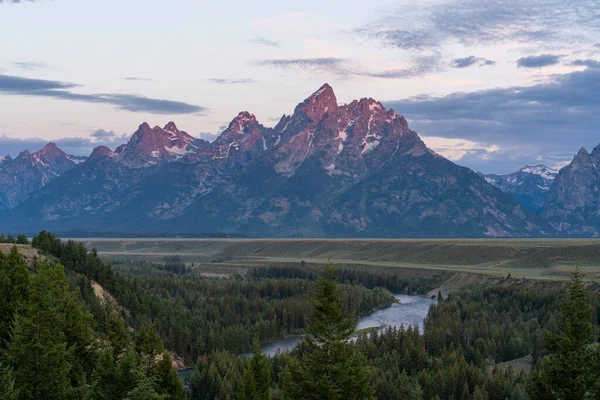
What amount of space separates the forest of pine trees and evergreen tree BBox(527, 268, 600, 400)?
3.5 inches

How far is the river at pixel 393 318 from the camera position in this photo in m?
Answer: 137

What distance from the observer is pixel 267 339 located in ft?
465

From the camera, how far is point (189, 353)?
4882 inches

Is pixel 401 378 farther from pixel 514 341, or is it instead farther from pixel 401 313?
pixel 401 313

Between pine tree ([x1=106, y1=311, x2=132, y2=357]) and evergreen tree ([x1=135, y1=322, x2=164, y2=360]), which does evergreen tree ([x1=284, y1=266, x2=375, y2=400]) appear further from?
pine tree ([x1=106, y1=311, x2=132, y2=357])

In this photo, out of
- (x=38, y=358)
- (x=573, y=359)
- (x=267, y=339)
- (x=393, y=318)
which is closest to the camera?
(x=573, y=359)

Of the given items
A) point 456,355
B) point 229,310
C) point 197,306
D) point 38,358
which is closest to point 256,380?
point 38,358

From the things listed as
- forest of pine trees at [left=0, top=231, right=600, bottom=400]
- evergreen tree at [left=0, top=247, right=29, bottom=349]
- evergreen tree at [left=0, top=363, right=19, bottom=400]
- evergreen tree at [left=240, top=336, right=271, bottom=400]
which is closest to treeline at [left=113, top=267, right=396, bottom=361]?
forest of pine trees at [left=0, top=231, right=600, bottom=400]

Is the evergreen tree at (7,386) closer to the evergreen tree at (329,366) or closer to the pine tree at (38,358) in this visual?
the pine tree at (38,358)

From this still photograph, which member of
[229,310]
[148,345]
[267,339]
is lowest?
[267,339]

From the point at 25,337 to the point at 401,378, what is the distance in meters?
45.3

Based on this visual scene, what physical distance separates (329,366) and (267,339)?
96.9 m

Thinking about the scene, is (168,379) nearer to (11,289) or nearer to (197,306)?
(11,289)

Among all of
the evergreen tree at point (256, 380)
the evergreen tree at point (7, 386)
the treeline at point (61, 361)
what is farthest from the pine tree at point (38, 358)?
the evergreen tree at point (256, 380)
